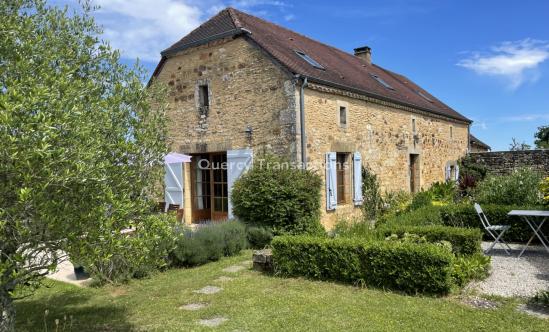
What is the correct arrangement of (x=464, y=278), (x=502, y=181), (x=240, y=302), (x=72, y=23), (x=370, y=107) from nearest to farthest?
(x=72, y=23), (x=240, y=302), (x=464, y=278), (x=502, y=181), (x=370, y=107)

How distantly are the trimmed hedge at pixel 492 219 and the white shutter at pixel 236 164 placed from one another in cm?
483

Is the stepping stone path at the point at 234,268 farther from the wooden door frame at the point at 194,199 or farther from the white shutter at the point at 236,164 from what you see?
the wooden door frame at the point at 194,199

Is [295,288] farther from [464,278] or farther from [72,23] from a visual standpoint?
[72,23]

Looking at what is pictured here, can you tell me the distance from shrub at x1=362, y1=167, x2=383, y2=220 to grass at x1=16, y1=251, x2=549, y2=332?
255 inches

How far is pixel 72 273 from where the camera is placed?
7594mm

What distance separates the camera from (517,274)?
6285mm

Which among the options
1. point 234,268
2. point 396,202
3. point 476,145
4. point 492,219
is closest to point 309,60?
point 396,202

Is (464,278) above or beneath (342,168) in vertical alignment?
beneath

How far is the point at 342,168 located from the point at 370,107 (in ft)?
7.31

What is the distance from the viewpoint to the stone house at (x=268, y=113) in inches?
392

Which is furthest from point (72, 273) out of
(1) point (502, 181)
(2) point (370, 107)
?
(1) point (502, 181)

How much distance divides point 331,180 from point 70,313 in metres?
6.91

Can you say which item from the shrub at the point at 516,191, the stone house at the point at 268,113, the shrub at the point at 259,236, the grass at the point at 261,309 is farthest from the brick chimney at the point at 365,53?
the grass at the point at 261,309

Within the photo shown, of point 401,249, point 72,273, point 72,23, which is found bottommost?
point 72,273
